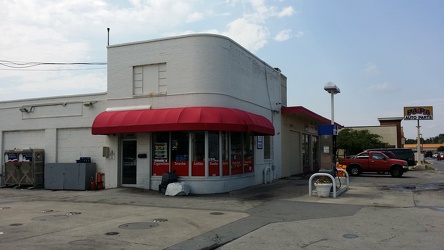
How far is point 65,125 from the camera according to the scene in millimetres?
19891

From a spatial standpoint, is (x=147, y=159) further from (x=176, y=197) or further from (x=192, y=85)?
(x=192, y=85)

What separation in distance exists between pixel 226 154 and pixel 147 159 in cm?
346

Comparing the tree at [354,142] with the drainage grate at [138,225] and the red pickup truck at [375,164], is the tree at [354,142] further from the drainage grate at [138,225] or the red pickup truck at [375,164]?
the drainage grate at [138,225]

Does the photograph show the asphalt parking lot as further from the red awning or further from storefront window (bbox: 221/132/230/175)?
the red awning

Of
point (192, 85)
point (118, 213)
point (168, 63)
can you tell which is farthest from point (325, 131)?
point (118, 213)

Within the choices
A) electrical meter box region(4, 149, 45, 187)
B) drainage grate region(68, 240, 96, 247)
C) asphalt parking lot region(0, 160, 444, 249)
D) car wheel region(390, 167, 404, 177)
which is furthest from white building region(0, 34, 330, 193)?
car wheel region(390, 167, 404, 177)

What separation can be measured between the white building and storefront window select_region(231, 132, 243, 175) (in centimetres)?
4

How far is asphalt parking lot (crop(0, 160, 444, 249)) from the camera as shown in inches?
317

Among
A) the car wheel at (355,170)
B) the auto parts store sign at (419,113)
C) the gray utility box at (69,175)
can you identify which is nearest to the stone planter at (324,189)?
the gray utility box at (69,175)

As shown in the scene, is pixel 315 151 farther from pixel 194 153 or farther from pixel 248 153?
pixel 194 153

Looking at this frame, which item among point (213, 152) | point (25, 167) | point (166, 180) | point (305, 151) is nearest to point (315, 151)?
point (305, 151)

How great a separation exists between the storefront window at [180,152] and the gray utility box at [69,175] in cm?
443

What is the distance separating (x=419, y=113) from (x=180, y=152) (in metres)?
36.7

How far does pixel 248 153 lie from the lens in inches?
758
